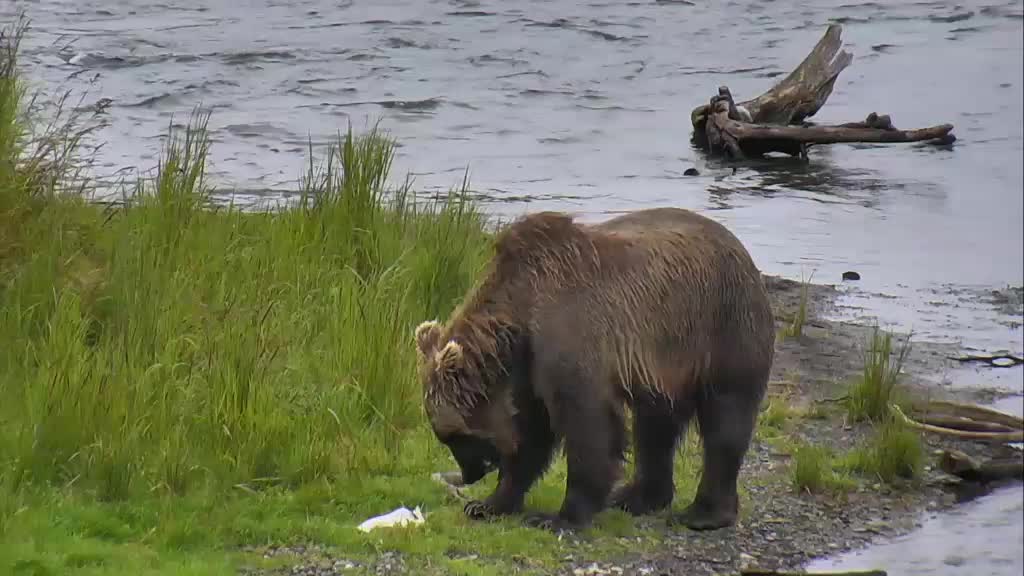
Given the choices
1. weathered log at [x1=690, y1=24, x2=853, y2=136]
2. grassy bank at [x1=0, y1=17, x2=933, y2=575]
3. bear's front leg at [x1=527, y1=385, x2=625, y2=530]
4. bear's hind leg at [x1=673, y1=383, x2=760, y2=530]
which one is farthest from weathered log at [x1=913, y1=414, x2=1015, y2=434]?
weathered log at [x1=690, y1=24, x2=853, y2=136]

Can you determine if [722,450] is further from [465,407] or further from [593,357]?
[465,407]

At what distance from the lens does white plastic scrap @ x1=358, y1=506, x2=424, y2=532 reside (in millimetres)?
7164

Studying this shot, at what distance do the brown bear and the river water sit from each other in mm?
1037

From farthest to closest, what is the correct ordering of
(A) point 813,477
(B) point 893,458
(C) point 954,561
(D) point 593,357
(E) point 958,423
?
(E) point 958,423
(B) point 893,458
(A) point 813,477
(D) point 593,357
(C) point 954,561

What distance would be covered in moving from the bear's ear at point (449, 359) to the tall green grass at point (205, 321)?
0.99 m

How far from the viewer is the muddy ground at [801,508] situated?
6996 millimetres

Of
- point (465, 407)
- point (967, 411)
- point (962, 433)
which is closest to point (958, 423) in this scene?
point (967, 411)

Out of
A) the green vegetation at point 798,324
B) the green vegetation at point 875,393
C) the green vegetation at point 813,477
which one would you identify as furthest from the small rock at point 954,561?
the green vegetation at point 798,324

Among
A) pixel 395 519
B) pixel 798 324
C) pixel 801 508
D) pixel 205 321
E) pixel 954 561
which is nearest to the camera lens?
pixel 954 561

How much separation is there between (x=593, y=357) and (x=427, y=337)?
0.86m

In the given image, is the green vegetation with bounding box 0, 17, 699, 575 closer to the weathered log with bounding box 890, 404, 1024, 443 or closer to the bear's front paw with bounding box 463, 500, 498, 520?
the bear's front paw with bounding box 463, 500, 498, 520

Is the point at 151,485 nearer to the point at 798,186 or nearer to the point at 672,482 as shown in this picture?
the point at 672,482

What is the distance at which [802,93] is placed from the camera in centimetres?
1928

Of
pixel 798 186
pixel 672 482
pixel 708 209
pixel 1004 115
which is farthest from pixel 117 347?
pixel 1004 115
